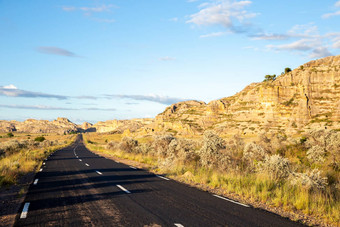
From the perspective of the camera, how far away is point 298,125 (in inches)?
2783

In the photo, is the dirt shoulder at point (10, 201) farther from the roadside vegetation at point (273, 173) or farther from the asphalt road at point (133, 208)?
the roadside vegetation at point (273, 173)

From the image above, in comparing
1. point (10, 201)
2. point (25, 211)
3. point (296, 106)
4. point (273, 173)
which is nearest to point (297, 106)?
point (296, 106)

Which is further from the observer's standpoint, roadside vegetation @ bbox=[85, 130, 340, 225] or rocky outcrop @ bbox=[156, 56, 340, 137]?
rocky outcrop @ bbox=[156, 56, 340, 137]

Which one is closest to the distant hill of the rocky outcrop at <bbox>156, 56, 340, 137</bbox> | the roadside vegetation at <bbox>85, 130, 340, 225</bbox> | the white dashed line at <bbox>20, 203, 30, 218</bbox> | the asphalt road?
the rocky outcrop at <bbox>156, 56, 340, 137</bbox>

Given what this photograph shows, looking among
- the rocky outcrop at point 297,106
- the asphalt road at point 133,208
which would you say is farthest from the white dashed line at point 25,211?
the rocky outcrop at point 297,106

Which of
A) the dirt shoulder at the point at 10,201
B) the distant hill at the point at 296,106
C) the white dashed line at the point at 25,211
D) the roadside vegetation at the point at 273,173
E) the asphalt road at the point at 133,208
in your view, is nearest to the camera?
the asphalt road at the point at 133,208

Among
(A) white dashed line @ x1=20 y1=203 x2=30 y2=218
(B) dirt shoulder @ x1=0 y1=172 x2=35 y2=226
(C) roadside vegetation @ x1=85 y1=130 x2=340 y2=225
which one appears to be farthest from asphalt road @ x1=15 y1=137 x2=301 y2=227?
(C) roadside vegetation @ x1=85 y1=130 x2=340 y2=225

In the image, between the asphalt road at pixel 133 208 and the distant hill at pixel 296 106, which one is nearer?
the asphalt road at pixel 133 208

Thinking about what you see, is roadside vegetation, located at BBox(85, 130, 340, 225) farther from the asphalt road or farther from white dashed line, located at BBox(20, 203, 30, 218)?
white dashed line, located at BBox(20, 203, 30, 218)

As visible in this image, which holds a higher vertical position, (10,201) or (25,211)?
(25,211)

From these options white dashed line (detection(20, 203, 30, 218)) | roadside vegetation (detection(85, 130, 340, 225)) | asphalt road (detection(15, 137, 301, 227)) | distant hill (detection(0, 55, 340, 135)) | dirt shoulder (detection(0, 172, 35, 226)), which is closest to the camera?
asphalt road (detection(15, 137, 301, 227))

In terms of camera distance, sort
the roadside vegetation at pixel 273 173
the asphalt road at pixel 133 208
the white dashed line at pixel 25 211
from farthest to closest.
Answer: the roadside vegetation at pixel 273 173 → the white dashed line at pixel 25 211 → the asphalt road at pixel 133 208

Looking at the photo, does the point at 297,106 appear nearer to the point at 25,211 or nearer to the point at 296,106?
the point at 296,106

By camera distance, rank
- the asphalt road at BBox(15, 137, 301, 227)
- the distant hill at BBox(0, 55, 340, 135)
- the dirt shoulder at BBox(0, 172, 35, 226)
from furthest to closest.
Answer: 1. the distant hill at BBox(0, 55, 340, 135)
2. the dirt shoulder at BBox(0, 172, 35, 226)
3. the asphalt road at BBox(15, 137, 301, 227)
